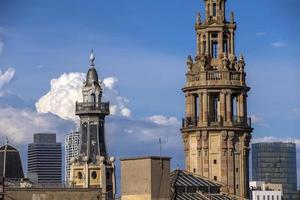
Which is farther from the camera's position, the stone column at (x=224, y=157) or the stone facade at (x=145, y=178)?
the stone column at (x=224, y=157)

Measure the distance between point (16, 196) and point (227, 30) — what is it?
55849mm

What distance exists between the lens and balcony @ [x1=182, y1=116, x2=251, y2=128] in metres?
162

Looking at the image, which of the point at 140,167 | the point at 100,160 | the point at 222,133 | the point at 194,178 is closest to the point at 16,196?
the point at 140,167

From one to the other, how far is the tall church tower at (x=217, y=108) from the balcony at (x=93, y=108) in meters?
23.5

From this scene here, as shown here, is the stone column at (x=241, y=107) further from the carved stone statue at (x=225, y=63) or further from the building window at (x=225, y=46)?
the building window at (x=225, y=46)

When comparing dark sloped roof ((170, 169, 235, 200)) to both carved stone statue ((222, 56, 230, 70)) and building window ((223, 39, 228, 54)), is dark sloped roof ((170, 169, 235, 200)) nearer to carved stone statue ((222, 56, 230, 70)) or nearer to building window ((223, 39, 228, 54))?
carved stone statue ((222, 56, 230, 70))

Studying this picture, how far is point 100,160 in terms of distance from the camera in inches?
7116

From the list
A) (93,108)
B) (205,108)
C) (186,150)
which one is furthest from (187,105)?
(93,108)

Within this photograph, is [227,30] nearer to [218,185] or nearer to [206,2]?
[206,2]

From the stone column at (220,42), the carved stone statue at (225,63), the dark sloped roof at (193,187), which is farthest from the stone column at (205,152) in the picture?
the stone column at (220,42)

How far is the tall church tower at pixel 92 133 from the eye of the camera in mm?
179625

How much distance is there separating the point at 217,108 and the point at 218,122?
8.90 feet

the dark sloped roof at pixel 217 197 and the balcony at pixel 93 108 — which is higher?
the balcony at pixel 93 108

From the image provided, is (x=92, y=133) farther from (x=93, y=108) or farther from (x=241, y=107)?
(x=241, y=107)
